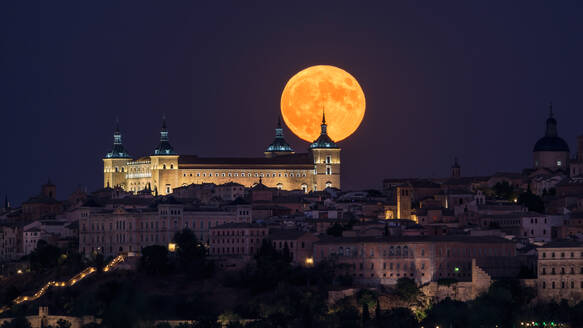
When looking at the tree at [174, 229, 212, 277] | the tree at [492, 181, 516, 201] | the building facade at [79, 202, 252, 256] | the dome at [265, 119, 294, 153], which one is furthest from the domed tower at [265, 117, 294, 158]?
the tree at [174, 229, 212, 277]

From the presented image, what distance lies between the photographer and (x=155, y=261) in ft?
325

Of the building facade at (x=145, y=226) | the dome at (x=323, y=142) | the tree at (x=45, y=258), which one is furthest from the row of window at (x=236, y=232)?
the dome at (x=323, y=142)

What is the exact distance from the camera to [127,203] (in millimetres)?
116438

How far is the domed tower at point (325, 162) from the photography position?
14712 cm

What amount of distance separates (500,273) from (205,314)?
14931mm

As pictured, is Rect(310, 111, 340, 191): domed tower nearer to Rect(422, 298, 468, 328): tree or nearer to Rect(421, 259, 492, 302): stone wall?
Rect(421, 259, 492, 302): stone wall

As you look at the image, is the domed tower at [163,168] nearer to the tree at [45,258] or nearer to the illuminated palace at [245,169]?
the illuminated palace at [245,169]

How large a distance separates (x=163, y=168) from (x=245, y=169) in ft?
21.8

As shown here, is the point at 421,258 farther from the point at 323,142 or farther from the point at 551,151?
the point at 323,142

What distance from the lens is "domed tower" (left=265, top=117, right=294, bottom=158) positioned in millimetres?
158000

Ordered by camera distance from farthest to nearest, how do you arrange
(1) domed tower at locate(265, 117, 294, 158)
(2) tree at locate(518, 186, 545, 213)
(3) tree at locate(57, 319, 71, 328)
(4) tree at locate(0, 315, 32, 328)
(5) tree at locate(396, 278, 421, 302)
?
(1) domed tower at locate(265, 117, 294, 158)
(2) tree at locate(518, 186, 545, 213)
(5) tree at locate(396, 278, 421, 302)
(3) tree at locate(57, 319, 71, 328)
(4) tree at locate(0, 315, 32, 328)

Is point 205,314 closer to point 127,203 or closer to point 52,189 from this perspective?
point 127,203

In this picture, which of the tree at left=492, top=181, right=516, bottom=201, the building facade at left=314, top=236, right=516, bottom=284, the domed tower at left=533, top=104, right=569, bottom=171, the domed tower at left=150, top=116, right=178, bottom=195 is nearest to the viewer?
the building facade at left=314, top=236, right=516, bottom=284

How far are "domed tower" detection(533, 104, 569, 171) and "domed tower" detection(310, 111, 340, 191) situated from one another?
2124cm
